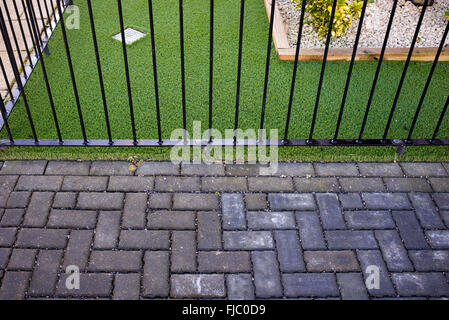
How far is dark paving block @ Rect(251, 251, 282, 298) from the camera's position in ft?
9.05

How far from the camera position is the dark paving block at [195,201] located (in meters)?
3.29

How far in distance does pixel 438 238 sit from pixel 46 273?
8.69 ft

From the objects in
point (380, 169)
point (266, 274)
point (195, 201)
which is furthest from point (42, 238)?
point (380, 169)

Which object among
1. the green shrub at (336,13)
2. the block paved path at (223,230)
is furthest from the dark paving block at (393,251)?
the green shrub at (336,13)

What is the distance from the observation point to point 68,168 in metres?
3.55

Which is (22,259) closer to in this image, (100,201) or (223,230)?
(100,201)

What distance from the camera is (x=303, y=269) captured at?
9.50ft

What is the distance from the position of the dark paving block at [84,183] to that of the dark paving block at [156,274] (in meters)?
0.74

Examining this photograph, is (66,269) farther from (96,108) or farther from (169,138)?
(96,108)

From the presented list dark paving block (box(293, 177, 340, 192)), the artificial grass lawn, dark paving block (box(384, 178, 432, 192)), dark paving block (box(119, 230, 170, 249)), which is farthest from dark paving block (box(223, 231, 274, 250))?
dark paving block (box(384, 178, 432, 192))

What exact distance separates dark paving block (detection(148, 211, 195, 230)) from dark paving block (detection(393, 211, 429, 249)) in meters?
1.48

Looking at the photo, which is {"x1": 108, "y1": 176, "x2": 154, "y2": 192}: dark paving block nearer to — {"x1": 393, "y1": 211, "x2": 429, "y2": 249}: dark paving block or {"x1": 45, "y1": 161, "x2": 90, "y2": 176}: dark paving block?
{"x1": 45, "y1": 161, "x2": 90, "y2": 176}: dark paving block

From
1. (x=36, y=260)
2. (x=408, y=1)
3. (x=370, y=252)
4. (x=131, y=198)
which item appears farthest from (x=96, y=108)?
(x=408, y=1)

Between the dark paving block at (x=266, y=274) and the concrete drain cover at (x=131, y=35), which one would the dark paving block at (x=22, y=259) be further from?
the concrete drain cover at (x=131, y=35)
